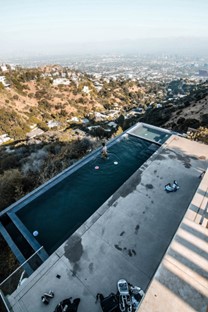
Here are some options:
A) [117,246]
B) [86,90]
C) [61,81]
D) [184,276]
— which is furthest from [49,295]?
[61,81]

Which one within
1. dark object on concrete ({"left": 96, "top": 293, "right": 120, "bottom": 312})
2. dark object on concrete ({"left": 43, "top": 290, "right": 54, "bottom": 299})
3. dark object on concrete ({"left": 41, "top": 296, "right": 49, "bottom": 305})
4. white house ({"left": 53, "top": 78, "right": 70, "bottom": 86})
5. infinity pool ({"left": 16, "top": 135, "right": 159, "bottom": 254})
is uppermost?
dark object on concrete ({"left": 96, "top": 293, "right": 120, "bottom": 312})

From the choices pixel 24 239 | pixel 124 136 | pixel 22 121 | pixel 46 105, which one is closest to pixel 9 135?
pixel 22 121

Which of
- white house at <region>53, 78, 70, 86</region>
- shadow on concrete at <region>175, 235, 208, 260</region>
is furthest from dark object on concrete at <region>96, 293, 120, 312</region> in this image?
white house at <region>53, 78, 70, 86</region>

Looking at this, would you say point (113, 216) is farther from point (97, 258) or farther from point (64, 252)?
point (64, 252)

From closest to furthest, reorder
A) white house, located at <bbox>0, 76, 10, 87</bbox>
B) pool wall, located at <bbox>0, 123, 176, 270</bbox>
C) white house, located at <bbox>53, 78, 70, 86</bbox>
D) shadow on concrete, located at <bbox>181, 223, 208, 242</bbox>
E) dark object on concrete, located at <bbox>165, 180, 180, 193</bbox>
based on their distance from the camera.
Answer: shadow on concrete, located at <bbox>181, 223, 208, 242</bbox> → pool wall, located at <bbox>0, 123, 176, 270</bbox> → dark object on concrete, located at <bbox>165, 180, 180, 193</bbox> → white house, located at <bbox>0, 76, 10, 87</bbox> → white house, located at <bbox>53, 78, 70, 86</bbox>

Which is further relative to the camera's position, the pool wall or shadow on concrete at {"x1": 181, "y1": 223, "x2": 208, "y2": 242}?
the pool wall

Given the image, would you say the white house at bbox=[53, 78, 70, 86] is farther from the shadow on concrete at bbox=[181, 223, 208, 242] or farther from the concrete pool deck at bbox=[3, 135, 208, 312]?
the shadow on concrete at bbox=[181, 223, 208, 242]

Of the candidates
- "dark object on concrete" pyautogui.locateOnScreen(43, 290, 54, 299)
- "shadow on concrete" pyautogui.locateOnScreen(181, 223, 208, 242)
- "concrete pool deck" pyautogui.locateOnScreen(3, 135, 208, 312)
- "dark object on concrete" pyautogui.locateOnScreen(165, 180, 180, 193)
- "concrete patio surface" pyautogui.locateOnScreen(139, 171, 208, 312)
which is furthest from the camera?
"dark object on concrete" pyautogui.locateOnScreen(165, 180, 180, 193)

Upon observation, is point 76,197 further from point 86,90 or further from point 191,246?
point 86,90
